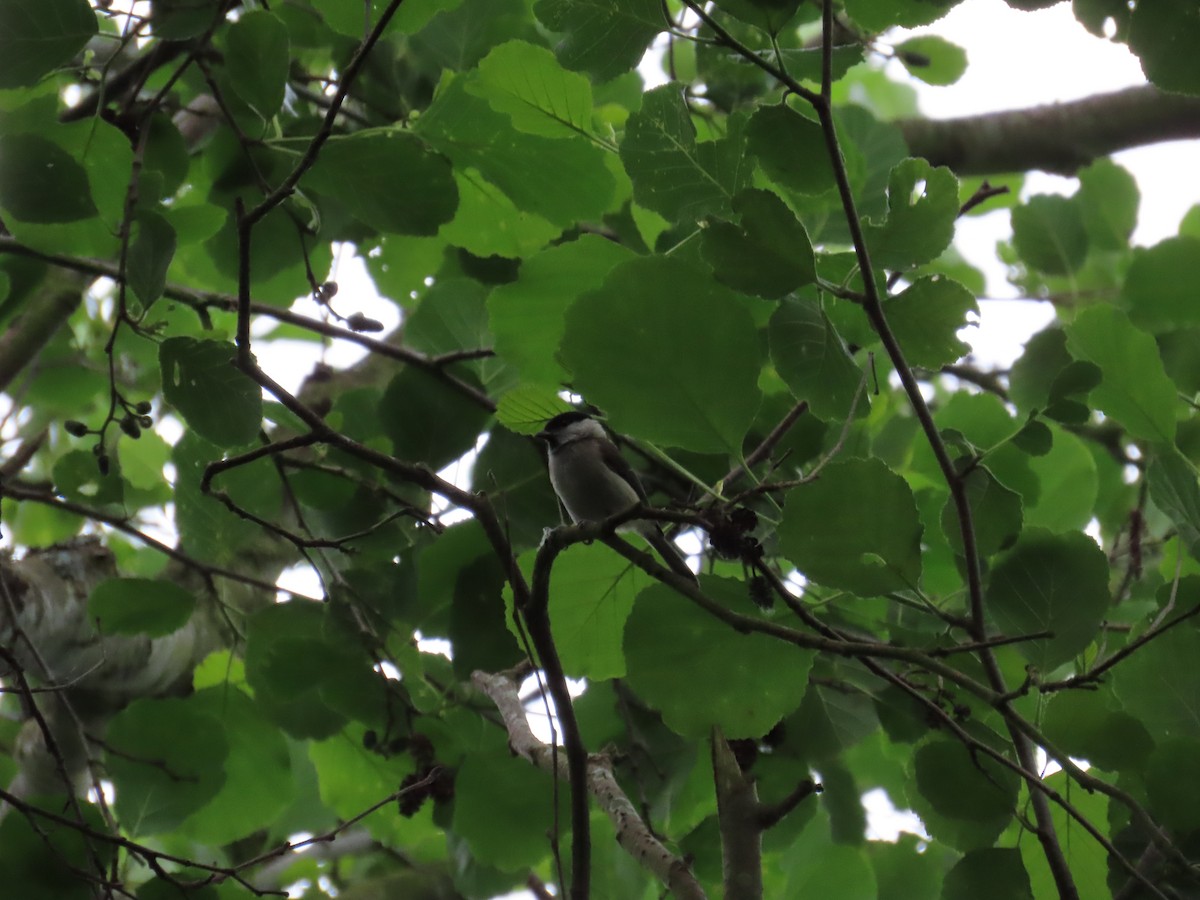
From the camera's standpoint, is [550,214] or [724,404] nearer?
[724,404]

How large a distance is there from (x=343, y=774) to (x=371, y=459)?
142 centimetres

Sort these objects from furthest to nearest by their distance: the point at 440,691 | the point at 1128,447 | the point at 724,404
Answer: the point at 1128,447 → the point at 440,691 → the point at 724,404

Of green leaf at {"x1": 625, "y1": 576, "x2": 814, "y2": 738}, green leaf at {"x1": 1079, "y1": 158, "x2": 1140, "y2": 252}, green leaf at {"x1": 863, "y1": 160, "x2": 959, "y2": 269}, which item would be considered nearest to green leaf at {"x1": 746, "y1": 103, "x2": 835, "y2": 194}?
green leaf at {"x1": 863, "y1": 160, "x2": 959, "y2": 269}

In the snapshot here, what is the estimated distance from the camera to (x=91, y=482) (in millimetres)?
2336

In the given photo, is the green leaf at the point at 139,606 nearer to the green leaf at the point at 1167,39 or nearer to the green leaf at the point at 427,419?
the green leaf at the point at 427,419

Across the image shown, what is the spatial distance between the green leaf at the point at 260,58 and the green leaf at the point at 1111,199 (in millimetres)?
2346

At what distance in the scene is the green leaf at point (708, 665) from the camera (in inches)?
56.6

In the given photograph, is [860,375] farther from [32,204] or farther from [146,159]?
[146,159]

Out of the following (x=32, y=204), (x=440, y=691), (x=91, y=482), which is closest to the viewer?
(x=32, y=204)

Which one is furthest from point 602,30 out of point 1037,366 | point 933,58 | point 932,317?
point 933,58

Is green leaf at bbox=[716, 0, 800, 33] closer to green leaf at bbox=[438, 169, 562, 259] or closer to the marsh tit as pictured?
green leaf at bbox=[438, 169, 562, 259]

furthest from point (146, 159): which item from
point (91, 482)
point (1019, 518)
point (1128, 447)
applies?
point (1128, 447)

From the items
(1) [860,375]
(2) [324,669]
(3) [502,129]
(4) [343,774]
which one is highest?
(3) [502,129]

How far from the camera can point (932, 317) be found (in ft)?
4.74
